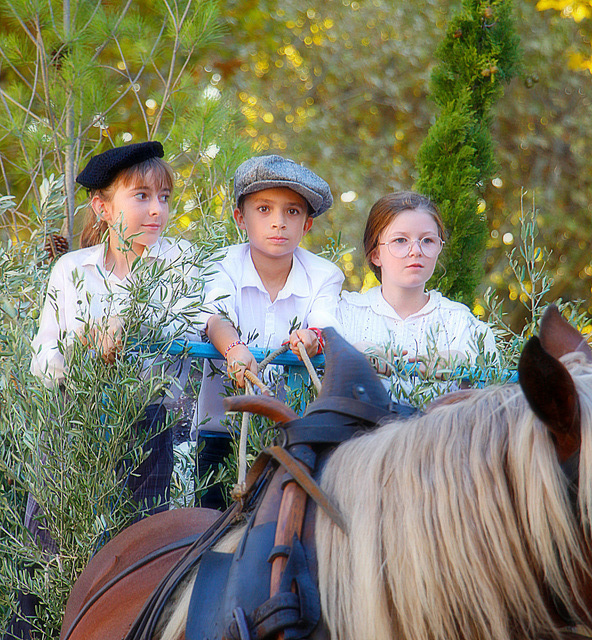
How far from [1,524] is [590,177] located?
745cm

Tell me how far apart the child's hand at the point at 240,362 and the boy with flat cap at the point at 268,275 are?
50 cm

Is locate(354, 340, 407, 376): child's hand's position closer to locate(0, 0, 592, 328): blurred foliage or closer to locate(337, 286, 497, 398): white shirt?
locate(337, 286, 497, 398): white shirt

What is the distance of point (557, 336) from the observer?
48.9 inches

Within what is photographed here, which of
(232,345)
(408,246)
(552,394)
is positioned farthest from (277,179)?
(552,394)

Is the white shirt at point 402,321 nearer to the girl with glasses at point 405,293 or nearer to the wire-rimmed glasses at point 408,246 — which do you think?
the girl with glasses at point 405,293

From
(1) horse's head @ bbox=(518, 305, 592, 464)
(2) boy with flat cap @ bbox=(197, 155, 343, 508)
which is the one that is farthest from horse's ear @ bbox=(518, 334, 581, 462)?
(2) boy with flat cap @ bbox=(197, 155, 343, 508)

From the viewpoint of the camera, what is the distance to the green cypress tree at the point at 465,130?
4.13 m

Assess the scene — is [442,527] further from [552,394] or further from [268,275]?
[268,275]

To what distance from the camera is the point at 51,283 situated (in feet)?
7.62

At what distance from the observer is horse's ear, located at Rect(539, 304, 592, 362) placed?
122 cm

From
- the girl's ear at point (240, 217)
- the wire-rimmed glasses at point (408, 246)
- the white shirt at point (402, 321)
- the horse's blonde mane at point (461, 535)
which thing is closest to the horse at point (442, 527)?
the horse's blonde mane at point (461, 535)

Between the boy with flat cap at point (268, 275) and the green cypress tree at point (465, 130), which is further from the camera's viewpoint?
the green cypress tree at point (465, 130)

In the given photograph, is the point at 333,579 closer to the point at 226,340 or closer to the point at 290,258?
the point at 226,340

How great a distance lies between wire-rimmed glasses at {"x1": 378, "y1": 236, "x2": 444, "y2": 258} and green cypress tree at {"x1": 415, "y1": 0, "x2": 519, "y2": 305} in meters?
1.38
